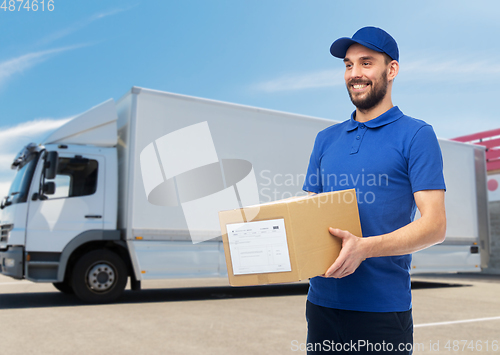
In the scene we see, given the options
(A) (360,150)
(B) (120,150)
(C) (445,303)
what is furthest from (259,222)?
(C) (445,303)

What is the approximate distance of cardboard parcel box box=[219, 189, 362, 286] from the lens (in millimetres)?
1551

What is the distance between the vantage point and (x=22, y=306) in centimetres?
762

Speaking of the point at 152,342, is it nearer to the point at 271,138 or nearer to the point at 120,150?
the point at 120,150

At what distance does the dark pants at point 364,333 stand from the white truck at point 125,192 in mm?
6234

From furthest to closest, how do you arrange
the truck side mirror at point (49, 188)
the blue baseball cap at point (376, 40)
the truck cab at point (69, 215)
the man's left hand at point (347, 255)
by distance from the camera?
the truck side mirror at point (49, 188) < the truck cab at point (69, 215) < the blue baseball cap at point (376, 40) < the man's left hand at point (347, 255)

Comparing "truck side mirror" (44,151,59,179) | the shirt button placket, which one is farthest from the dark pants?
"truck side mirror" (44,151,59,179)

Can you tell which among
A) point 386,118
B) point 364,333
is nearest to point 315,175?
point 386,118

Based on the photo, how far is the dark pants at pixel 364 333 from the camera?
1584 mm

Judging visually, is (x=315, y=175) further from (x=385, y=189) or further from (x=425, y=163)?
(x=425, y=163)

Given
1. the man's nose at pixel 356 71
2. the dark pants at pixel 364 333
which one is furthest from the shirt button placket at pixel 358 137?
the dark pants at pixel 364 333

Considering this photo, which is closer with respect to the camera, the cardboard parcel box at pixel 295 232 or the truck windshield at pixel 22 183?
the cardboard parcel box at pixel 295 232

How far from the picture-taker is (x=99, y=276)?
7750 mm

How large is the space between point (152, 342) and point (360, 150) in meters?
4.13

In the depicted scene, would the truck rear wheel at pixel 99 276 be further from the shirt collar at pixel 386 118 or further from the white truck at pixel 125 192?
the shirt collar at pixel 386 118
